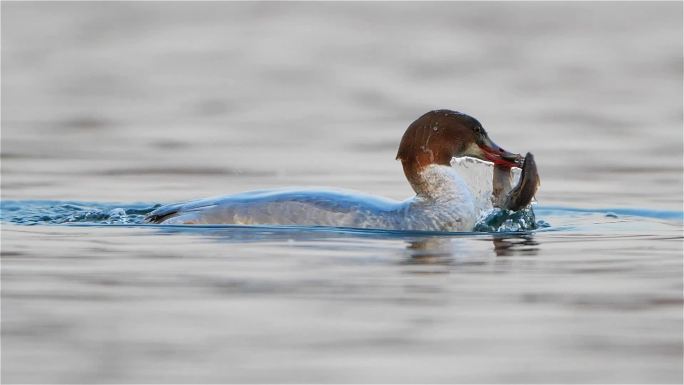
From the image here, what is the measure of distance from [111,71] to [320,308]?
14329 millimetres

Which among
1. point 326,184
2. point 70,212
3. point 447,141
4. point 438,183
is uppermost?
point 447,141

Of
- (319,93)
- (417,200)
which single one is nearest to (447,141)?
(417,200)

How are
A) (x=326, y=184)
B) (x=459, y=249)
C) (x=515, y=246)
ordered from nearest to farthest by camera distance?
(x=459, y=249), (x=515, y=246), (x=326, y=184)

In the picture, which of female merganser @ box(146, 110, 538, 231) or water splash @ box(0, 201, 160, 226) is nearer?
female merganser @ box(146, 110, 538, 231)

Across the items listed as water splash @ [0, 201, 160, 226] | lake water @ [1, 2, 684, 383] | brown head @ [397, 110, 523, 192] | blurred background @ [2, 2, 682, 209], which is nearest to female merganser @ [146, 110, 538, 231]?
brown head @ [397, 110, 523, 192]

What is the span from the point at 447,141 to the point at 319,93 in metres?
9.00

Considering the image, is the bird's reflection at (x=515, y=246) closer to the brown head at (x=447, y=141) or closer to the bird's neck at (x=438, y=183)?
the bird's neck at (x=438, y=183)

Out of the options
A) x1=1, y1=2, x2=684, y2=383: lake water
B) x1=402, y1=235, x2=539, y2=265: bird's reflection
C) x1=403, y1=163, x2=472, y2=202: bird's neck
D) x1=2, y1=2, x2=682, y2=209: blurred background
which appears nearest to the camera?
x1=1, y1=2, x2=684, y2=383: lake water

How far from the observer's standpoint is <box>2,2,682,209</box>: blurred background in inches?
515

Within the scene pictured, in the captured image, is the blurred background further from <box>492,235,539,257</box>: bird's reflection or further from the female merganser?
<box>492,235,539,257</box>: bird's reflection

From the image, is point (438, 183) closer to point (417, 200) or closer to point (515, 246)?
point (417, 200)

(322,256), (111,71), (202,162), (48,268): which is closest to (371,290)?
(322,256)

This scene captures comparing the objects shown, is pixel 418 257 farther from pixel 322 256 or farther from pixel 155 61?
pixel 155 61

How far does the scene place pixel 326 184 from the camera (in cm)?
1249
